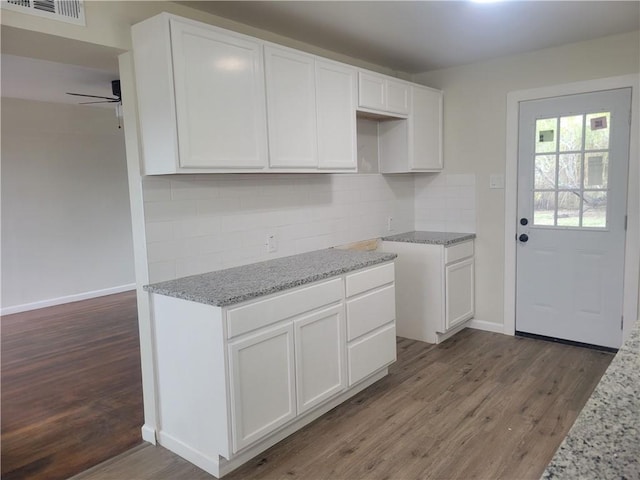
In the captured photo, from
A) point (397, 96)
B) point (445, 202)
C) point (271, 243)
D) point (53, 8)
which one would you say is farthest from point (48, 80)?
point (445, 202)

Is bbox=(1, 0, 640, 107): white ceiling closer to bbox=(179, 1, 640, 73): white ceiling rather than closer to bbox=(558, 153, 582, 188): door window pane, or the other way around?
bbox=(179, 1, 640, 73): white ceiling

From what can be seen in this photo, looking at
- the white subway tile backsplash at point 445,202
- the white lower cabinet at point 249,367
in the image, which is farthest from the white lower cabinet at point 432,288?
the white lower cabinet at point 249,367

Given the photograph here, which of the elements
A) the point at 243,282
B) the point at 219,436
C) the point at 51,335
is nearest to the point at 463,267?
the point at 243,282

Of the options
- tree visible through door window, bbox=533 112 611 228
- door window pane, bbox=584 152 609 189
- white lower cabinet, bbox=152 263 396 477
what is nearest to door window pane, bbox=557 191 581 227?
tree visible through door window, bbox=533 112 611 228

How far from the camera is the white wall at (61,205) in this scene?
5477mm

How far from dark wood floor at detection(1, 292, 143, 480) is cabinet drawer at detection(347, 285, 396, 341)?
141cm

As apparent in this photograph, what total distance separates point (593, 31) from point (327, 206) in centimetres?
227

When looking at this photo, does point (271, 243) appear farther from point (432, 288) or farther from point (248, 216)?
point (432, 288)

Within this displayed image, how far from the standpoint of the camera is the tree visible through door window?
11.7 ft

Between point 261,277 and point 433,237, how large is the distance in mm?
1985

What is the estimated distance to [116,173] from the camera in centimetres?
641

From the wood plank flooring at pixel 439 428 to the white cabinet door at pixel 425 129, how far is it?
1.69 metres

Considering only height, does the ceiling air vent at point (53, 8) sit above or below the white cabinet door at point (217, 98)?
above

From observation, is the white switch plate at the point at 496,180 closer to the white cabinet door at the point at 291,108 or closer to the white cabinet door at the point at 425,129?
the white cabinet door at the point at 425,129
